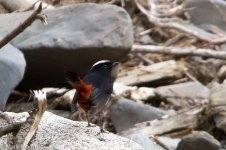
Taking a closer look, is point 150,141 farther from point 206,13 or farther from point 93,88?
point 206,13

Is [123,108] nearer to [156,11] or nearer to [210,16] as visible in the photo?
[156,11]

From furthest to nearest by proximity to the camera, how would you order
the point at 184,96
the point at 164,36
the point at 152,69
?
the point at 164,36 → the point at 152,69 → the point at 184,96

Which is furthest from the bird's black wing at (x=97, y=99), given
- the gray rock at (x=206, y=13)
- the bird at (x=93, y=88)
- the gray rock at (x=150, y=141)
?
the gray rock at (x=206, y=13)

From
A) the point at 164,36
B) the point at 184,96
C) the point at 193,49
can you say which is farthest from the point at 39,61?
the point at 164,36

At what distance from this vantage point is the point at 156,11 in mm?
10773

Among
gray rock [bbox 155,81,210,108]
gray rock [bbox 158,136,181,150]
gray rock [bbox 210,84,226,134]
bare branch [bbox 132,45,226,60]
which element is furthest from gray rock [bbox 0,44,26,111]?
bare branch [bbox 132,45,226,60]

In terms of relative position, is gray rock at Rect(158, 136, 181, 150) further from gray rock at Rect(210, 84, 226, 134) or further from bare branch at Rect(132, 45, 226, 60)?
bare branch at Rect(132, 45, 226, 60)

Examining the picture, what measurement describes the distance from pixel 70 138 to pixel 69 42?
3.02 meters

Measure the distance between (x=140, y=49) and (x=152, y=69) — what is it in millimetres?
289

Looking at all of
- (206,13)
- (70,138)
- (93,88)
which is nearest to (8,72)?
(93,88)

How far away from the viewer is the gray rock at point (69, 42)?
7503 millimetres

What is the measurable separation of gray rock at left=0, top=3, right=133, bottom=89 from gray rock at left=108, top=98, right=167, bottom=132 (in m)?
0.52

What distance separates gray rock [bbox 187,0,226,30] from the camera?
1156cm

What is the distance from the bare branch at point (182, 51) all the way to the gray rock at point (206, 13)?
1.94 metres
